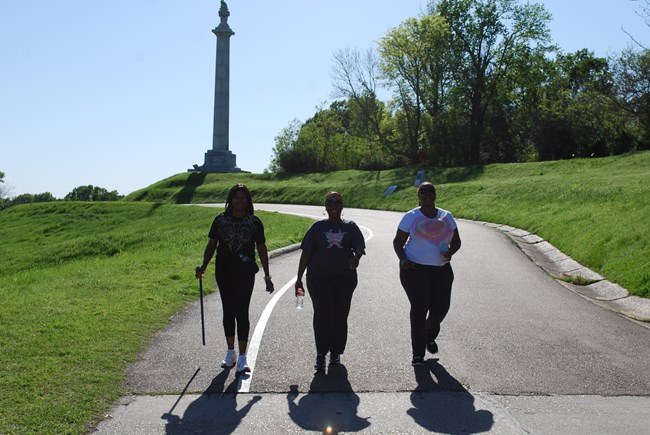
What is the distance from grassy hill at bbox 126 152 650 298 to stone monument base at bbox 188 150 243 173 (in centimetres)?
144

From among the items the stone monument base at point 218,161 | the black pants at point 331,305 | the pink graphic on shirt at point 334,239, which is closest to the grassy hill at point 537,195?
the stone monument base at point 218,161

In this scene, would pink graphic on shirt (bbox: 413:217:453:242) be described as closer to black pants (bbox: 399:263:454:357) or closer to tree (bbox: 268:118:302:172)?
black pants (bbox: 399:263:454:357)

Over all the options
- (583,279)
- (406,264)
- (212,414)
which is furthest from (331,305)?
(583,279)

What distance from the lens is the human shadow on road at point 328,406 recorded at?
5.10 metres

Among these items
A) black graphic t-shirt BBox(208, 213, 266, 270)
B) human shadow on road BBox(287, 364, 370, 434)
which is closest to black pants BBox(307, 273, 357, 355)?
human shadow on road BBox(287, 364, 370, 434)

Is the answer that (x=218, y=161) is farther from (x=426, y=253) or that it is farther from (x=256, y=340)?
(x=426, y=253)

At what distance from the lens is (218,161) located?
211 ft

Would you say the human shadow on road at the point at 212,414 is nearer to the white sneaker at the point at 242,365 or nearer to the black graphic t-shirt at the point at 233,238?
the white sneaker at the point at 242,365

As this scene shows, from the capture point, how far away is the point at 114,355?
7.04 metres

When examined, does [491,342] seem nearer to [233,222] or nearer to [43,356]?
[233,222]

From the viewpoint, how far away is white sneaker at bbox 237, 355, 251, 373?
649 centimetres

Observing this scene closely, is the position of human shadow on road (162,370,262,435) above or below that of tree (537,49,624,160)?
below

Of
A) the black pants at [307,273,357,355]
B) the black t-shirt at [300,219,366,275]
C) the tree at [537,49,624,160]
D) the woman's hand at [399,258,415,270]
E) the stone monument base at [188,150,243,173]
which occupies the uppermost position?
the tree at [537,49,624,160]

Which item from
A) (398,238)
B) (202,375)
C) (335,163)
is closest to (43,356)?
(202,375)
